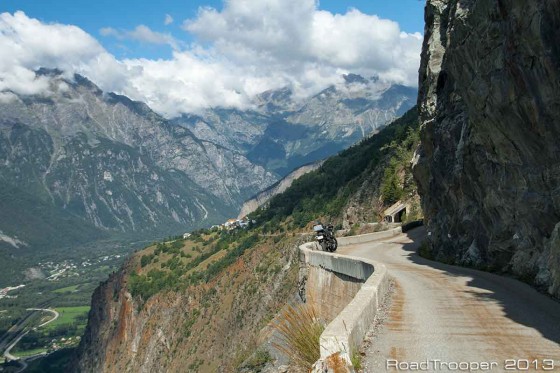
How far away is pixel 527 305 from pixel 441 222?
1618 cm

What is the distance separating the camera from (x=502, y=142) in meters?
17.5

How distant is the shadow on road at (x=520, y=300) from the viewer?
10424 millimetres

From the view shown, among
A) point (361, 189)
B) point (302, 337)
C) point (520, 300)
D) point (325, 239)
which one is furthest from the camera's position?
point (361, 189)

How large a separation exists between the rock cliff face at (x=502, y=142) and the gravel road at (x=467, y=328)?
5.06 feet

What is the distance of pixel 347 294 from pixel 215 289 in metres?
76.9

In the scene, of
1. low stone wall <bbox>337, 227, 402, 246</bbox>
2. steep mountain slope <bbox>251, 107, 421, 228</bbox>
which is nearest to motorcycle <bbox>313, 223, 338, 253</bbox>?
low stone wall <bbox>337, 227, 402, 246</bbox>

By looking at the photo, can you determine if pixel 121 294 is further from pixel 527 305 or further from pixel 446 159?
pixel 527 305

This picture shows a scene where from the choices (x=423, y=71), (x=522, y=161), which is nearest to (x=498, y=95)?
(x=522, y=161)

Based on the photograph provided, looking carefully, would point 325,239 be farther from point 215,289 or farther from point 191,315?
point 191,315

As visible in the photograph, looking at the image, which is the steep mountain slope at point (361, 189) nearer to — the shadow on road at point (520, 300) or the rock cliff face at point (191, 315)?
the rock cliff face at point (191, 315)

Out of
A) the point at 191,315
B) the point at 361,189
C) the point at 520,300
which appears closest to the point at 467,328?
the point at 520,300

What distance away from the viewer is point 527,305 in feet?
40.6

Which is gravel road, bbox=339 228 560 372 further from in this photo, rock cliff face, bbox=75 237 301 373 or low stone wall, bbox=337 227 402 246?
low stone wall, bbox=337 227 402 246

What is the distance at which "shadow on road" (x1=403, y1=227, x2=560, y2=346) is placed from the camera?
10.4 metres
